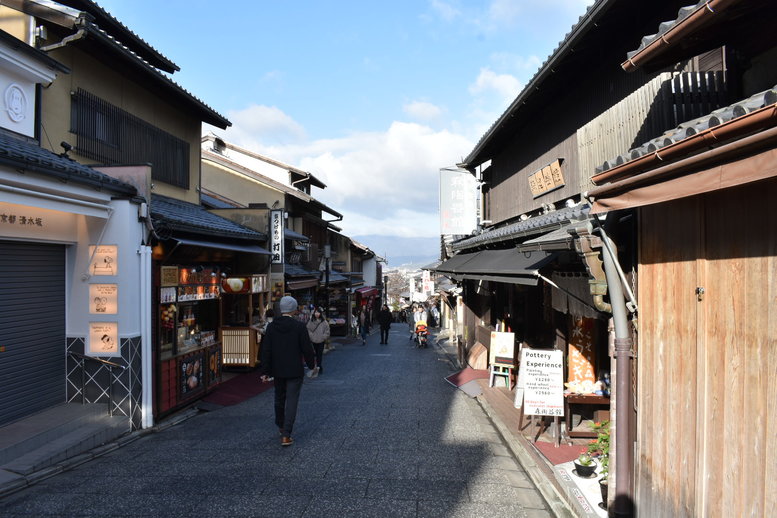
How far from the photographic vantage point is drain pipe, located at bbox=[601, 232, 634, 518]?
15.3 ft

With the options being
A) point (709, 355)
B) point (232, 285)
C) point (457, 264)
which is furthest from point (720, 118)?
point (232, 285)

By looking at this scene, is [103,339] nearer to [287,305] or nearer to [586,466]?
[287,305]

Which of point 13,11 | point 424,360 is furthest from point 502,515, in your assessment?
point 424,360

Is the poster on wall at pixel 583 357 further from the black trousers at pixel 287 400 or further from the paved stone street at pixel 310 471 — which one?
the black trousers at pixel 287 400

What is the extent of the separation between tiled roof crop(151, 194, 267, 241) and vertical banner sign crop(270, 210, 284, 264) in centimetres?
33

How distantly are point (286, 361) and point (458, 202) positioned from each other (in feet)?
39.4

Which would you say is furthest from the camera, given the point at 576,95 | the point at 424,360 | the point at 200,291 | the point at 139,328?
the point at 424,360

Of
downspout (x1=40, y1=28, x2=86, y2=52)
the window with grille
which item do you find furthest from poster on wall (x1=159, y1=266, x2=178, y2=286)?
downspout (x1=40, y1=28, x2=86, y2=52)

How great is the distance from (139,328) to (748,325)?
28.4 feet

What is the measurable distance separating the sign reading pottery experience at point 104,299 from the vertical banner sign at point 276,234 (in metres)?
6.66

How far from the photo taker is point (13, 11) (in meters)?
9.37

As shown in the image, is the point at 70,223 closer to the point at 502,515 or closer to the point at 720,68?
the point at 502,515

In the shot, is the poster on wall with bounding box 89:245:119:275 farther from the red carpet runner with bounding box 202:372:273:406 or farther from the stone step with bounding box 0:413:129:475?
the red carpet runner with bounding box 202:372:273:406

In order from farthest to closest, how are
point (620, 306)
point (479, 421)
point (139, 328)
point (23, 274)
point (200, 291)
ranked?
1. point (200, 291)
2. point (479, 421)
3. point (139, 328)
4. point (23, 274)
5. point (620, 306)
